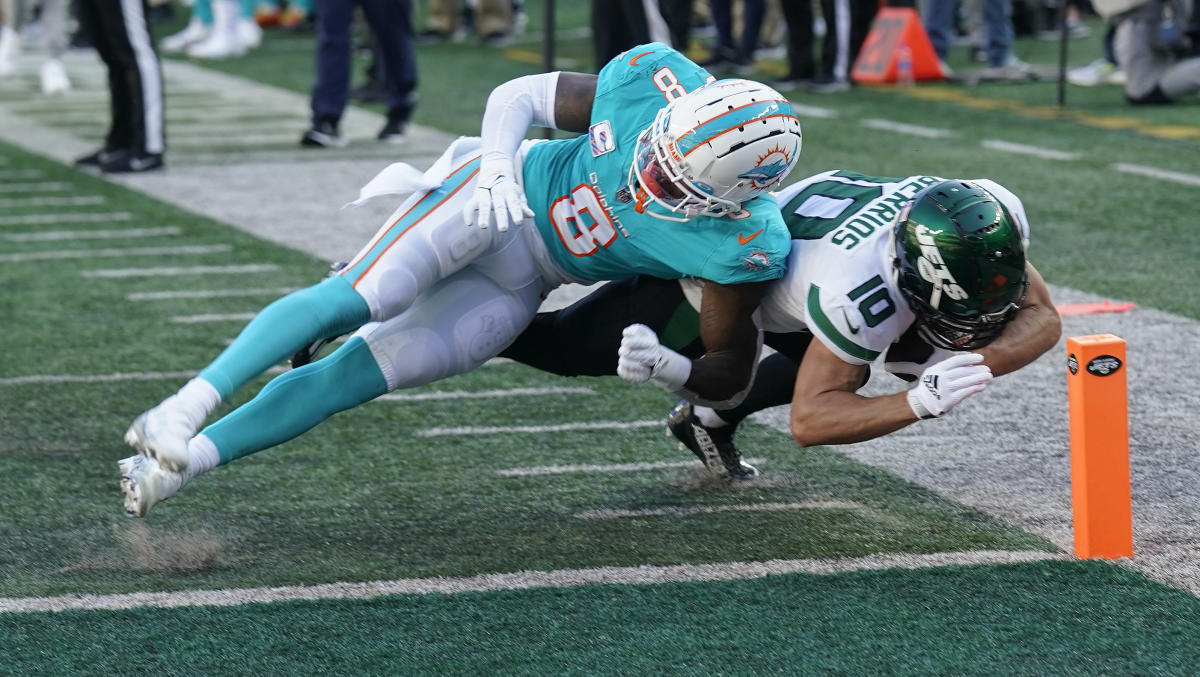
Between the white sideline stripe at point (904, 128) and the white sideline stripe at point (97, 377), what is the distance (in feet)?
19.5

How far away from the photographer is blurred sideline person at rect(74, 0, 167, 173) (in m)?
9.66

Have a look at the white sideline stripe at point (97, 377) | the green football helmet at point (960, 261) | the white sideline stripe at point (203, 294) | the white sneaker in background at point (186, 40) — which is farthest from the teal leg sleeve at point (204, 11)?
the green football helmet at point (960, 261)

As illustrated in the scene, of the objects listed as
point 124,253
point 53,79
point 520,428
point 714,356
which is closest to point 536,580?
point 714,356

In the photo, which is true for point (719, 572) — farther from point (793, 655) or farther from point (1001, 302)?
point (1001, 302)

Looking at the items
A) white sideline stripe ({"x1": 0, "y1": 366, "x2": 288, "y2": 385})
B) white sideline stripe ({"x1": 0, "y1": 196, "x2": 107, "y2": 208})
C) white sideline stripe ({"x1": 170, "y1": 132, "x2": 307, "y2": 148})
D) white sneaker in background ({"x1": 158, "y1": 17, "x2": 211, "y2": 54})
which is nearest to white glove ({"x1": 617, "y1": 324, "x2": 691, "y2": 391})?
white sideline stripe ({"x1": 0, "y1": 366, "x2": 288, "y2": 385})

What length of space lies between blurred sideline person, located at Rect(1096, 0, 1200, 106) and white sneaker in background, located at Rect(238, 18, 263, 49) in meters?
9.12

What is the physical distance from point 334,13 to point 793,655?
25.5 feet

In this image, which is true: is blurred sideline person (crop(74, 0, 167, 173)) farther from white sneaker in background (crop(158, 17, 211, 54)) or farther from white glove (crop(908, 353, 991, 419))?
white sneaker in background (crop(158, 17, 211, 54))

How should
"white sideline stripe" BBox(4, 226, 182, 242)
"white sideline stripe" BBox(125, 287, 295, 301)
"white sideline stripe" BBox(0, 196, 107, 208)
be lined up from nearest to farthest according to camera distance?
"white sideline stripe" BBox(125, 287, 295, 301) < "white sideline stripe" BBox(4, 226, 182, 242) < "white sideline stripe" BBox(0, 196, 107, 208)

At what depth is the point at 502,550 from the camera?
13.7ft

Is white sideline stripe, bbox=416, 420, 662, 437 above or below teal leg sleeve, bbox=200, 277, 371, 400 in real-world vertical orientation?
below

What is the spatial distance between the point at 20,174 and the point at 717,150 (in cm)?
735

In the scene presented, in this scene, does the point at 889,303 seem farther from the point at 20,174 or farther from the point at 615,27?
the point at 20,174

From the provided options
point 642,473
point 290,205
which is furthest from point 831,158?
point 642,473
